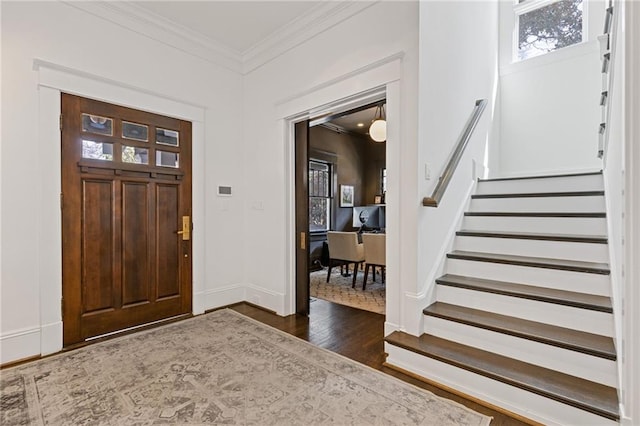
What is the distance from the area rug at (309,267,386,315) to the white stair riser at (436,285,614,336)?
1.21 m

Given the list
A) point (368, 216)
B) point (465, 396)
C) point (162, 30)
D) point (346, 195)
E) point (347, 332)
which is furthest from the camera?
point (346, 195)

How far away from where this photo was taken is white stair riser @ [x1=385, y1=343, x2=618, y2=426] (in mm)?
1585

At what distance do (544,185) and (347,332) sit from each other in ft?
8.65

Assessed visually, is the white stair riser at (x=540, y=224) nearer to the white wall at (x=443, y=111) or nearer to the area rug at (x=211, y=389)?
the white wall at (x=443, y=111)

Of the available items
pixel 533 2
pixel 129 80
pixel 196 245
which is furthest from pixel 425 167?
pixel 533 2

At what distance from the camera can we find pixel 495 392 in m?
1.82

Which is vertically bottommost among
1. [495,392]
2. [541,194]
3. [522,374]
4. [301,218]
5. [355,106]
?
[495,392]

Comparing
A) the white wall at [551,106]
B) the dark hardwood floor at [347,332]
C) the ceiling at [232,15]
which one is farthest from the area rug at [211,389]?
the white wall at [551,106]

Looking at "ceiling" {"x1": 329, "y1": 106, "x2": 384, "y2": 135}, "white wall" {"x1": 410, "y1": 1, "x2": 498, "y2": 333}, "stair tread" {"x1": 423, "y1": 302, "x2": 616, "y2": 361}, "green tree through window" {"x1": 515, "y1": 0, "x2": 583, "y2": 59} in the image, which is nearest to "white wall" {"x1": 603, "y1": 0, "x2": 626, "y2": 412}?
"stair tread" {"x1": 423, "y1": 302, "x2": 616, "y2": 361}

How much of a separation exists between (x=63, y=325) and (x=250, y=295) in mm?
1817

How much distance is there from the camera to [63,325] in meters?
2.61

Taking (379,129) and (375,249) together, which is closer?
(375,249)

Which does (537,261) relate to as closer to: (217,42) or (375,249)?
(375,249)

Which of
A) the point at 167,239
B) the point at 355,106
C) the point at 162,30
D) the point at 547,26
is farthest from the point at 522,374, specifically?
the point at 547,26
